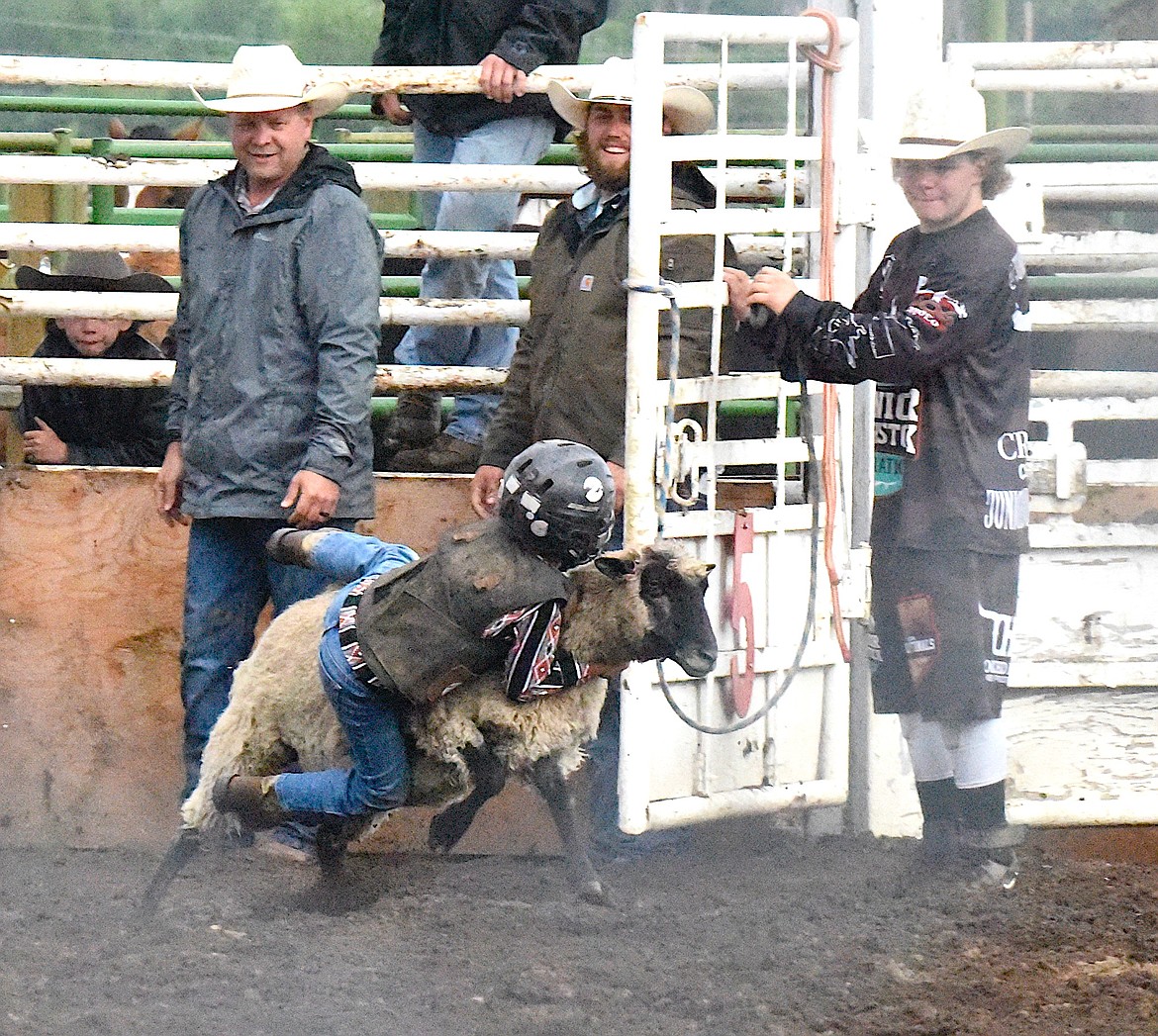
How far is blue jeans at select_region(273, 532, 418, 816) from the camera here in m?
3.92

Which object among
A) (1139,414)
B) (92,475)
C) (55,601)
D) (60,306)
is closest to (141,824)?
(55,601)

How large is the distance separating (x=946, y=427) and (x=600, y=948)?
1.64m

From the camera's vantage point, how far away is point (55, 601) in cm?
522

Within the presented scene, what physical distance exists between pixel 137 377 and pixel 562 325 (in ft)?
Answer: 4.86

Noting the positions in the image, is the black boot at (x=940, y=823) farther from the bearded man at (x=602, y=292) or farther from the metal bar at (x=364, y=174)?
the metal bar at (x=364, y=174)

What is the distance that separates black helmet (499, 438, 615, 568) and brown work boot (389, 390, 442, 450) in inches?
76.8

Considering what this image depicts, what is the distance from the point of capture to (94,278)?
19.1ft

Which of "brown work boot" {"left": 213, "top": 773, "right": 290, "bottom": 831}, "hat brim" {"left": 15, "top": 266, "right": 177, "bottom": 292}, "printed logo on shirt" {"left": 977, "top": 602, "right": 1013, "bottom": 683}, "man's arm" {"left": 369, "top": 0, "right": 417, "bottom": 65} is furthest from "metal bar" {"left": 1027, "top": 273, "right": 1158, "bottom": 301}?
"hat brim" {"left": 15, "top": 266, "right": 177, "bottom": 292}

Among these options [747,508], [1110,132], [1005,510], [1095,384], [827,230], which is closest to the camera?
→ [1005,510]

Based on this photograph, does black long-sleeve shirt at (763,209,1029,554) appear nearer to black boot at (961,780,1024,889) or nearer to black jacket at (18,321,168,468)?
black boot at (961,780,1024,889)

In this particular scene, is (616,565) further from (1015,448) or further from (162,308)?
(162,308)

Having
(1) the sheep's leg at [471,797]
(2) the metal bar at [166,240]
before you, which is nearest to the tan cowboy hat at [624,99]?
(2) the metal bar at [166,240]

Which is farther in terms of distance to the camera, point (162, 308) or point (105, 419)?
point (105, 419)

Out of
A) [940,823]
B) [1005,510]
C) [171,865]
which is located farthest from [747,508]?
[171,865]
